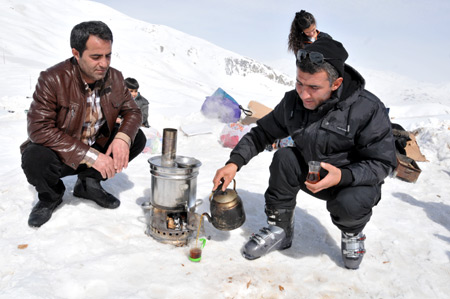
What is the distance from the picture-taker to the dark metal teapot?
239 cm

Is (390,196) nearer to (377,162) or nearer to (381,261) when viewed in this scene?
(381,261)

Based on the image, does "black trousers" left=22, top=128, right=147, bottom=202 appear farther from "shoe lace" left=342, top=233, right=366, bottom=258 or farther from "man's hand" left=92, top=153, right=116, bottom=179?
"shoe lace" left=342, top=233, right=366, bottom=258

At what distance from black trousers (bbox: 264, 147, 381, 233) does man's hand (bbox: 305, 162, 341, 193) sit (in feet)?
0.62

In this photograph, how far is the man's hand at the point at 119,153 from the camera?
8.82 ft

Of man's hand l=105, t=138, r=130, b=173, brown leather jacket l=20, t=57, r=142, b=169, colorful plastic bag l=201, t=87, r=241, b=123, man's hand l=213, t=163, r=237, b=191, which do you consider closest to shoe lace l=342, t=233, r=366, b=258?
man's hand l=213, t=163, r=237, b=191

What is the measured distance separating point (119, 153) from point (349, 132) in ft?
5.62

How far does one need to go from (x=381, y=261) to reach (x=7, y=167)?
444 cm

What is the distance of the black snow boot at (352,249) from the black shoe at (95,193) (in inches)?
75.9

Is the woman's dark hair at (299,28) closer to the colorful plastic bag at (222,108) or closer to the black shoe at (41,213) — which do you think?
the colorful plastic bag at (222,108)

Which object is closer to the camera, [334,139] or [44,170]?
[334,139]

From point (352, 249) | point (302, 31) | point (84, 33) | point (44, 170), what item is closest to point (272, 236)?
point (352, 249)

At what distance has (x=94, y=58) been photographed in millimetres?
2594

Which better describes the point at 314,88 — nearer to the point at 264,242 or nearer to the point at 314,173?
the point at 314,173

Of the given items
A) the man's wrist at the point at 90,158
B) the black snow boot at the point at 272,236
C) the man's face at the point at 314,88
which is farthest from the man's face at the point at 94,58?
the black snow boot at the point at 272,236
